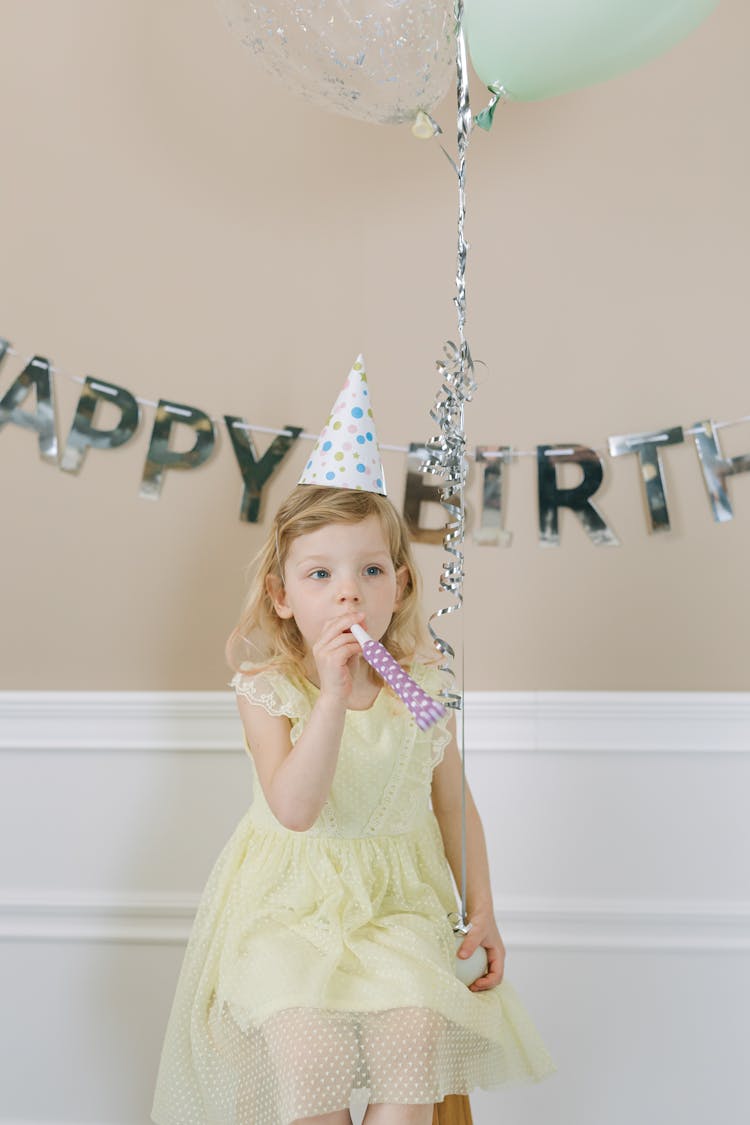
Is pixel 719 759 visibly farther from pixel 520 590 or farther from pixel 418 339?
pixel 418 339

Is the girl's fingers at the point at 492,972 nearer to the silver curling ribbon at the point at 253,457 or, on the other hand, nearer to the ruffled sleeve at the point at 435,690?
the ruffled sleeve at the point at 435,690

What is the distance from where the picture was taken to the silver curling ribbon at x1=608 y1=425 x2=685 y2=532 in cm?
155

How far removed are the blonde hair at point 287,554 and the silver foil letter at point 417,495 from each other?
0.19 m

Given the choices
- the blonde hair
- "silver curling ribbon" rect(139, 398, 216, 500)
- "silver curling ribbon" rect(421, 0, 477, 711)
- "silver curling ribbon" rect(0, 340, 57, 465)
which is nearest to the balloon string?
"silver curling ribbon" rect(421, 0, 477, 711)

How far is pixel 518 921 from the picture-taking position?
1558mm

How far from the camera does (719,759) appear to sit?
5.05 ft

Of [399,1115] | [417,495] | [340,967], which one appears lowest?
[399,1115]

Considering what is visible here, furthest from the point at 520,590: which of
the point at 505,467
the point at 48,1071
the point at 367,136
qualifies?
the point at 48,1071

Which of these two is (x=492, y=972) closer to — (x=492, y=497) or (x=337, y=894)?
(x=337, y=894)

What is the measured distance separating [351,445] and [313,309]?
463 mm

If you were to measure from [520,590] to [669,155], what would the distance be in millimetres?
642

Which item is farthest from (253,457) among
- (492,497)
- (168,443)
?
(492,497)

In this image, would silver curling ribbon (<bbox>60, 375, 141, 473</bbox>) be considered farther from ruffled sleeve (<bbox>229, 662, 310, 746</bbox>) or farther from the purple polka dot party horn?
the purple polka dot party horn

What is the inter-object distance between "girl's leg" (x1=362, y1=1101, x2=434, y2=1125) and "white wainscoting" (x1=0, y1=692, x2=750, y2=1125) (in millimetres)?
535
